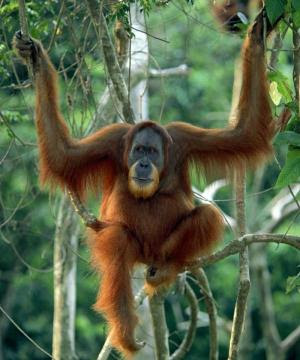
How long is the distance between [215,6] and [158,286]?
1874 millimetres

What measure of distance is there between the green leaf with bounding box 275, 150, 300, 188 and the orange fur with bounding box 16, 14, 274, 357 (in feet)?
3.84

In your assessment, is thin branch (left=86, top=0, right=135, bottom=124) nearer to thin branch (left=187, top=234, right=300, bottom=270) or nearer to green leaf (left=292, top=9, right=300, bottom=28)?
thin branch (left=187, top=234, right=300, bottom=270)

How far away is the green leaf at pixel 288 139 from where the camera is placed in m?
4.23

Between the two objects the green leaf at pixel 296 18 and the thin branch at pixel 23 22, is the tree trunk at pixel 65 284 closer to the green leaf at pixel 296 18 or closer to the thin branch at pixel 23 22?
the thin branch at pixel 23 22

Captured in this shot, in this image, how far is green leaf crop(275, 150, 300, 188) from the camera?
4289 mm

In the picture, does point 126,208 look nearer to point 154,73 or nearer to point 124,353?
point 124,353

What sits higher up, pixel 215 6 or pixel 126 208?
pixel 215 6

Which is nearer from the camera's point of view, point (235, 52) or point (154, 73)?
point (154, 73)

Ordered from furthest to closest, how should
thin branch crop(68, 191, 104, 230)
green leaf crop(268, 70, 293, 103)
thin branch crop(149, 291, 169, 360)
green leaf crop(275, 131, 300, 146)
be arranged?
thin branch crop(149, 291, 169, 360), thin branch crop(68, 191, 104, 230), green leaf crop(268, 70, 293, 103), green leaf crop(275, 131, 300, 146)

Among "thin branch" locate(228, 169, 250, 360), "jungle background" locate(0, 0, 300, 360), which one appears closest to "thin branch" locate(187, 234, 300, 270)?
"thin branch" locate(228, 169, 250, 360)

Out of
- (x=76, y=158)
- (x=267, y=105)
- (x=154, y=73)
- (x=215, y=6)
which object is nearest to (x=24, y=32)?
(x=76, y=158)

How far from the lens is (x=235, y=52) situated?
13867 mm

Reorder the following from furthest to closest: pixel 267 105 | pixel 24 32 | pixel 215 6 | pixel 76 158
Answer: pixel 215 6 < pixel 76 158 < pixel 267 105 < pixel 24 32

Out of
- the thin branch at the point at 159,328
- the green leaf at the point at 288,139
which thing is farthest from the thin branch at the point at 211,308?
the green leaf at the point at 288,139
